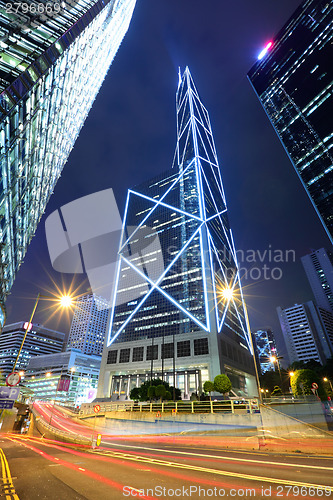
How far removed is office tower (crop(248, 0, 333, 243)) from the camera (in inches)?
3263

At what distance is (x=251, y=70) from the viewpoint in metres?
116

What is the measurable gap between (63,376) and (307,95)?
174m

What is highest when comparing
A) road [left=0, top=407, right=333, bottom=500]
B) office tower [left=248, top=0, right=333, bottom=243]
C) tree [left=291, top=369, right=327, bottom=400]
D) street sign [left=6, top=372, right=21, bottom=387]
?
office tower [left=248, top=0, right=333, bottom=243]

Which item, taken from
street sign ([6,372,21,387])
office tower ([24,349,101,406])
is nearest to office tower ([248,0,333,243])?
street sign ([6,372,21,387])

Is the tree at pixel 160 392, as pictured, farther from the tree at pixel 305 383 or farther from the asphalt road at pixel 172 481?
the asphalt road at pixel 172 481

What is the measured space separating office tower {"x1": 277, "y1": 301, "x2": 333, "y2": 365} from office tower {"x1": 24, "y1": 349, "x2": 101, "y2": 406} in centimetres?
14171

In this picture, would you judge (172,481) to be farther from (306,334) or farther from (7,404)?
(306,334)

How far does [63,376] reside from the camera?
137000 mm

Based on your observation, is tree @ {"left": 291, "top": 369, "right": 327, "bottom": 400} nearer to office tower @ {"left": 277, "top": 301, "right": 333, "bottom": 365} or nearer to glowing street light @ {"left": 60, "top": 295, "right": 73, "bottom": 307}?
glowing street light @ {"left": 60, "top": 295, "right": 73, "bottom": 307}

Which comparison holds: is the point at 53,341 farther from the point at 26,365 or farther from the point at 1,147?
the point at 1,147

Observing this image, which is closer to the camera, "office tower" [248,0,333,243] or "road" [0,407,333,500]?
"road" [0,407,333,500]

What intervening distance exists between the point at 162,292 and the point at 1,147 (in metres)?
69.9

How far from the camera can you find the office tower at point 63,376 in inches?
5359

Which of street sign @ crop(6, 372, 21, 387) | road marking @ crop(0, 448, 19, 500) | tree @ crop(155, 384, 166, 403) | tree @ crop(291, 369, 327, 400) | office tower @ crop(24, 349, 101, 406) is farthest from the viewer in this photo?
office tower @ crop(24, 349, 101, 406)
